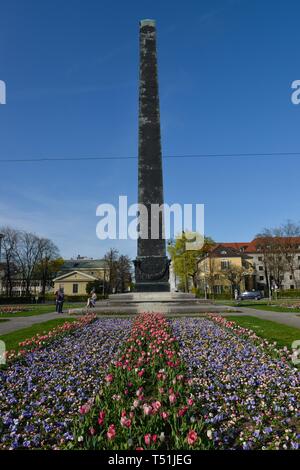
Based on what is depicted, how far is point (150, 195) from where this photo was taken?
22047 millimetres

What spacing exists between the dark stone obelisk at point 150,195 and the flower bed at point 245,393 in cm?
1225

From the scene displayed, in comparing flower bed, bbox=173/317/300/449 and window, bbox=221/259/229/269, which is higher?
window, bbox=221/259/229/269

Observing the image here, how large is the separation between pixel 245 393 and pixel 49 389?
10.2ft

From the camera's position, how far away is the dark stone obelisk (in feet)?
72.2

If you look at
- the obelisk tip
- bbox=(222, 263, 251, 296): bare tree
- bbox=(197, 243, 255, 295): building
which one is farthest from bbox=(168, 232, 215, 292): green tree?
the obelisk tip

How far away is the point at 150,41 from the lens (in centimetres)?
2362

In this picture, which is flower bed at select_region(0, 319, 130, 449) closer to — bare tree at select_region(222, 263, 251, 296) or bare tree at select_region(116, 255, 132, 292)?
bare tree at select_region(222, 263, 251, 296)

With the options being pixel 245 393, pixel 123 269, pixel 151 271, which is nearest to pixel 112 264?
pixel 123 269

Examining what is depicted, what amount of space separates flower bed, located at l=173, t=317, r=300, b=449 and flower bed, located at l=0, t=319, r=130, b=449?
173 centimetres

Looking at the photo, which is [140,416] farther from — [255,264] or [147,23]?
[255,264]

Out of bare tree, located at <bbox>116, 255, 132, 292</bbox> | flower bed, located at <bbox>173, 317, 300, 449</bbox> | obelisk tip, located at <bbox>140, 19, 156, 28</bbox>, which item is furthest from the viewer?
bare tree, located at <bbox>116, 255, 132, 292</bbox>

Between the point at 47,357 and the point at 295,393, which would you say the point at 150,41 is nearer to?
the point at 47,357
